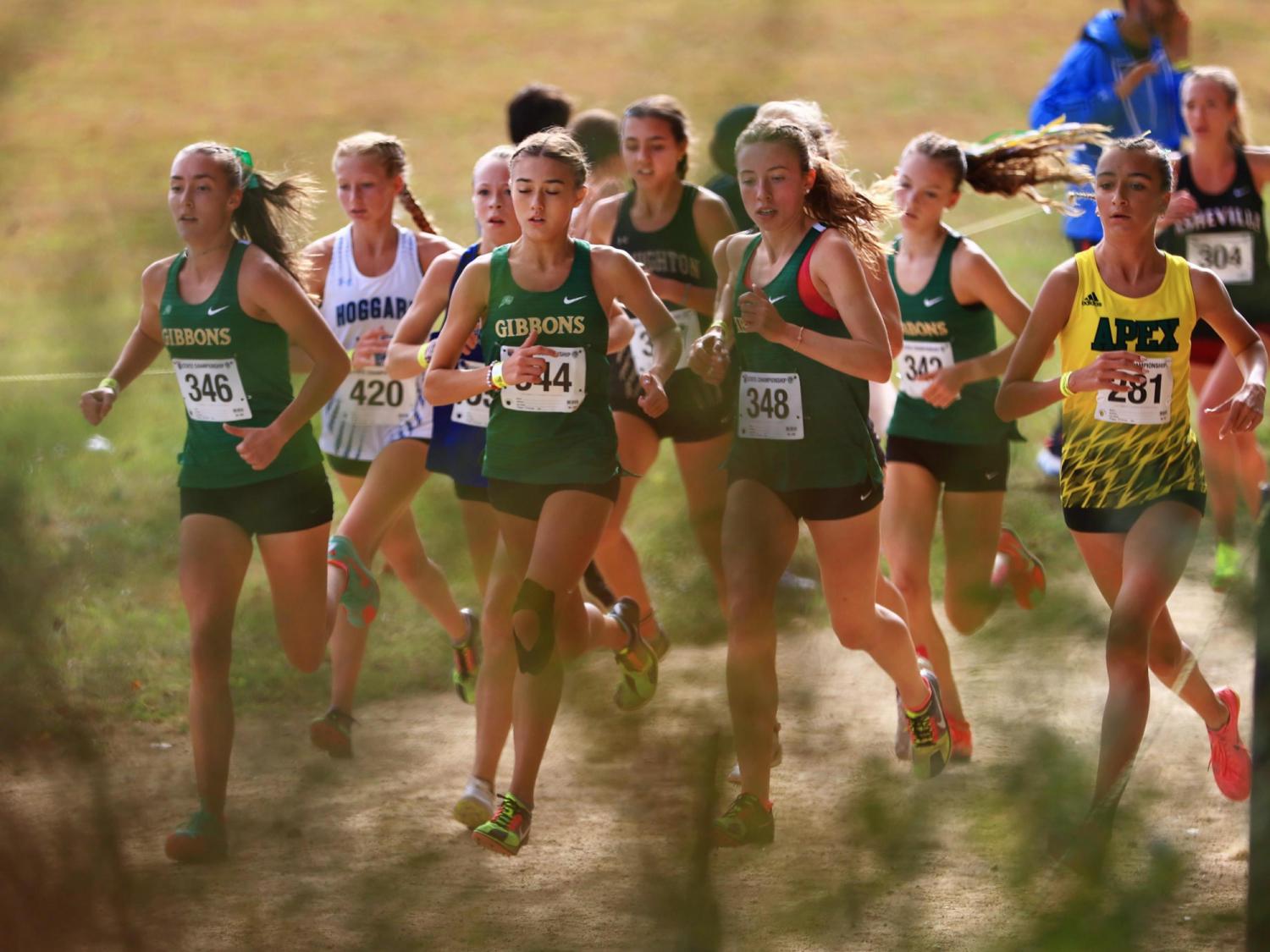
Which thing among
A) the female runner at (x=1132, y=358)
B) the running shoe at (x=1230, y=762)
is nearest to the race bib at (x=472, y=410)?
the female runner at (x=1132, y=358)

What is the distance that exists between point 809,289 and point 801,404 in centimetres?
32

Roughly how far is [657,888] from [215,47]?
1877mm

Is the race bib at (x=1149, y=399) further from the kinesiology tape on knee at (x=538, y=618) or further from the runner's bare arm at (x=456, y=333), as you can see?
the runner's bare arm at (x=456, y=333)

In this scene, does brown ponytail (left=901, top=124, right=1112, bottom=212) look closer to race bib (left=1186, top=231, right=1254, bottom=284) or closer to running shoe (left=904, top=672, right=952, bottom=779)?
race bib (left=1186, top=231, right=1254, bottom=284)

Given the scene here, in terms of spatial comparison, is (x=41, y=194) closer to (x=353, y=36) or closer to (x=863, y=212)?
(x=353, y=36)

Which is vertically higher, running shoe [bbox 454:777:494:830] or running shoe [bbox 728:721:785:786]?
running shoe [bbox 728:721:785:786]

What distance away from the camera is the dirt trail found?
1587 mm

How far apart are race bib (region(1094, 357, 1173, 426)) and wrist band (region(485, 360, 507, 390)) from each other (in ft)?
5.16

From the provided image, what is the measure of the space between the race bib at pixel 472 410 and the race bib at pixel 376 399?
1.52ft

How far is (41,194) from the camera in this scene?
1715 millimetres

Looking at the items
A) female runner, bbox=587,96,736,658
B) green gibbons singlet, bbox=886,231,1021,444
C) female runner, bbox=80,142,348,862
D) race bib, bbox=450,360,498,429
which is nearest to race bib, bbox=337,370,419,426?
race bib, bbox=450,360,498,429

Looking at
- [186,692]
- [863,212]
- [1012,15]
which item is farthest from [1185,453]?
[186,692]

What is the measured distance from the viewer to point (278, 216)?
502 centimetres

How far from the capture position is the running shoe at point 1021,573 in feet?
5.44
